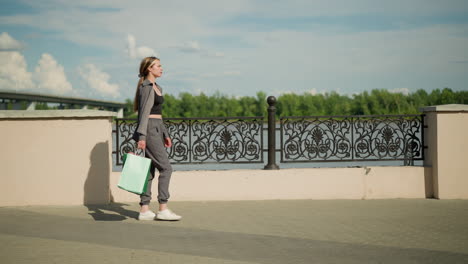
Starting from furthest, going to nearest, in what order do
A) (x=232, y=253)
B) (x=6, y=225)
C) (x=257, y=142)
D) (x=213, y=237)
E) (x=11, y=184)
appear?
(x=257, y=142) < (x=11, y=184) < (x=6, y=225) < (x=213, y=237) < (x=232, y=253)

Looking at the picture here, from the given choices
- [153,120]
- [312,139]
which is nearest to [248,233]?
[153,120]

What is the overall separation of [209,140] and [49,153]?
250 cm

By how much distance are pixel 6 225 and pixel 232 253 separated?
10.6 feet

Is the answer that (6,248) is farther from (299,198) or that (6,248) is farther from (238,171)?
(299,198)

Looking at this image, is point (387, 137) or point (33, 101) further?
point (33, 101)

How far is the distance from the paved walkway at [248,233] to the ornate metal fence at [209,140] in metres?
0.85

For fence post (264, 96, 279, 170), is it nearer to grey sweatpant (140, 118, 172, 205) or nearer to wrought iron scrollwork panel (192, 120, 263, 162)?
wrought iron scrollwork panel (192, 120, 263, 162)

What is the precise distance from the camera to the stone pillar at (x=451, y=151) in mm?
8383

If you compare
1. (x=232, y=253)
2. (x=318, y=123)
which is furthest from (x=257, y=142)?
(x=232, y=253)

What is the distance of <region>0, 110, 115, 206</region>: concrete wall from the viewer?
7.97 meters

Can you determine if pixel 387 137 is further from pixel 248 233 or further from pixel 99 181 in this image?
pixel 99 181

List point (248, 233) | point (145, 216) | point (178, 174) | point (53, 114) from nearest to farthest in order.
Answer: point (248, 233)
point (145, 216)
point (53, 114)
point (178, 174)

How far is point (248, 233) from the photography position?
5.93 metres

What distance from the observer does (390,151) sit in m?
8.82
